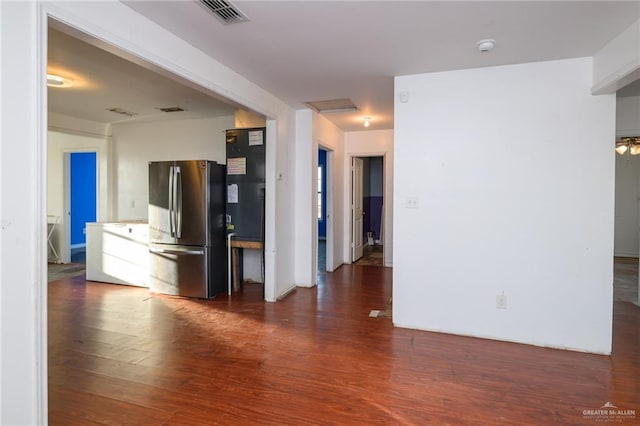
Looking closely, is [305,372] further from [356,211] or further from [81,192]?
[81,192]

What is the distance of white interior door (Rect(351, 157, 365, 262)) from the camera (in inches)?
261

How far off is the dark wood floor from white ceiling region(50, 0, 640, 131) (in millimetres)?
2476

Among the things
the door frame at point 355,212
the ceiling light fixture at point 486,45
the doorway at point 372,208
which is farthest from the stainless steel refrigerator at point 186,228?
the doorway at point 372,208

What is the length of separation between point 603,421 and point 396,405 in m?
1.20

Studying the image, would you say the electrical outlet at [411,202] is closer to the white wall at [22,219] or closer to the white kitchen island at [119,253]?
the white wall at [22,219]

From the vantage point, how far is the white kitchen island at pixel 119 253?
15.8 feet


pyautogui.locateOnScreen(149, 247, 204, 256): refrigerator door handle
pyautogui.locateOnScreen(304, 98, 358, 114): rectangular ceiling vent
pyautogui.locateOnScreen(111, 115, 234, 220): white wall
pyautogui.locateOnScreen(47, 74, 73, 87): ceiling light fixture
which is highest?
pyautogui.locateOnScreen(47, 74, 73, 87): ceiling light fixture

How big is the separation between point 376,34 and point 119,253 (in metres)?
4.52

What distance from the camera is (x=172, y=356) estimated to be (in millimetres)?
2783

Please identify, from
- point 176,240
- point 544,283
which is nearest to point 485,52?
point 544,283

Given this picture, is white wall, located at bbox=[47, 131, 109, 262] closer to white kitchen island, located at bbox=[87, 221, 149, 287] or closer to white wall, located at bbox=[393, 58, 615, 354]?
white kitchen island, located at bbox=[87, 221, 149, 287]

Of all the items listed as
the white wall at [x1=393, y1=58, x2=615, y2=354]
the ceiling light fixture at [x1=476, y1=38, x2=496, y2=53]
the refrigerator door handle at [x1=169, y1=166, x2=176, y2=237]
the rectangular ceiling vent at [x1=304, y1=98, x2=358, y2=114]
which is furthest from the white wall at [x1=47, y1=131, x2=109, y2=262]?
the ceiling light fixture at [x1=476, y1=38, x2=496, y2=53]

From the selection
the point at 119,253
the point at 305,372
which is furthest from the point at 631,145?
the point at 119,253

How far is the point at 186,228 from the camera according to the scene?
4.35 metres
